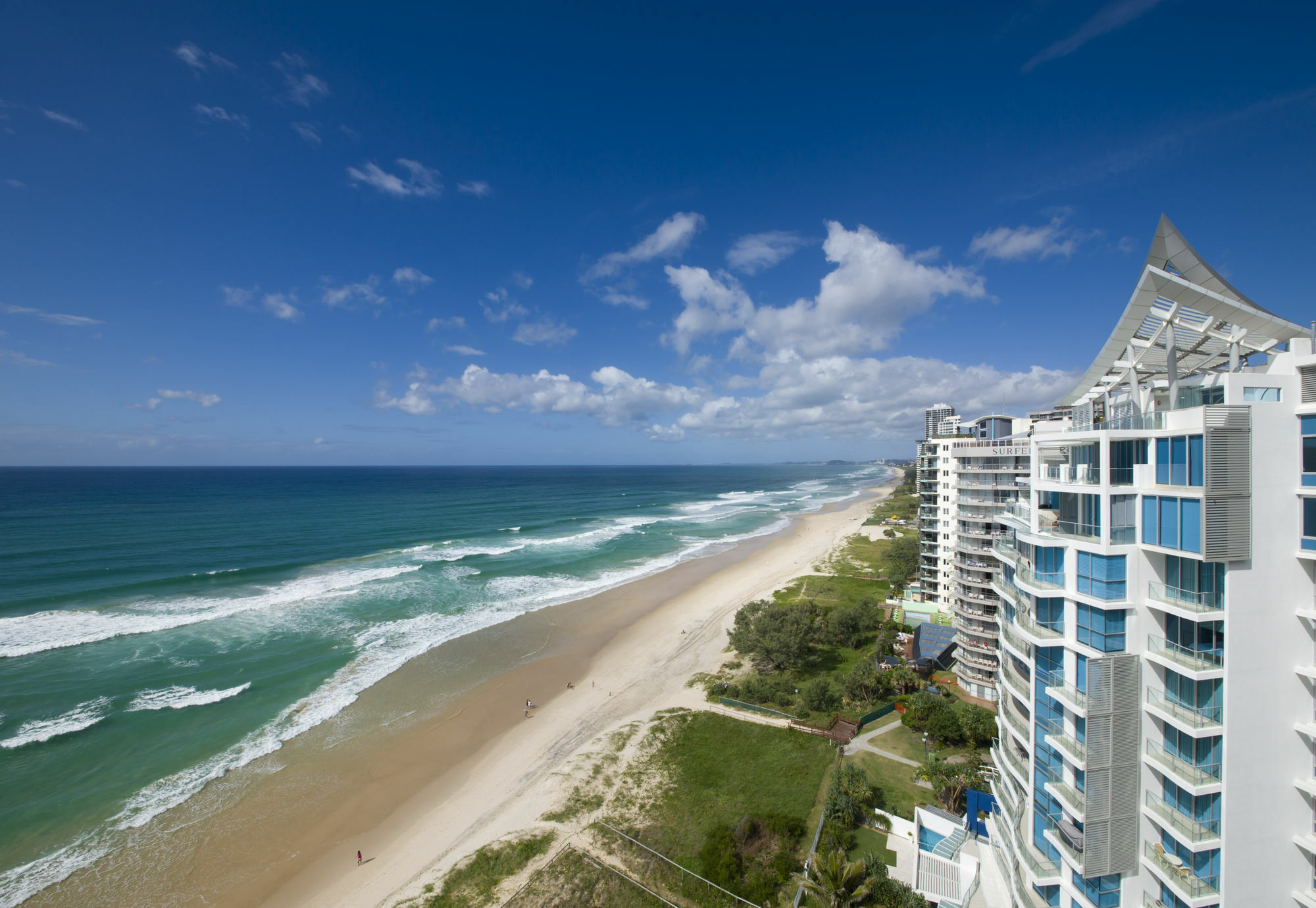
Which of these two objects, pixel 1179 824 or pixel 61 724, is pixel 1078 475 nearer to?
pixel 1179 824

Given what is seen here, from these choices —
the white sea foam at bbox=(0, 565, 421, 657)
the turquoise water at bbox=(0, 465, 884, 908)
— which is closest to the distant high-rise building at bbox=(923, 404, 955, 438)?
the turquoise water at bbox=(0, 465, 884, 908)

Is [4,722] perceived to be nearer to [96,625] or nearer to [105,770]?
[105,770]

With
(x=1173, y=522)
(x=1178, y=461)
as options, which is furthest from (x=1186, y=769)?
(x=1178, y=461)

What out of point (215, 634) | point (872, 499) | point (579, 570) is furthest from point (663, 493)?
point (215, 634)

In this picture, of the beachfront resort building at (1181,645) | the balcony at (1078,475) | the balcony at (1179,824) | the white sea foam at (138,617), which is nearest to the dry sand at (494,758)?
the beachfront resort building at (1181,645)

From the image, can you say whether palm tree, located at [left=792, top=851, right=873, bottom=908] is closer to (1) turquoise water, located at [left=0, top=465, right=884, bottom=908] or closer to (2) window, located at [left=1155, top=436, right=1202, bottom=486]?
(2) window, located at [left=1155, top=436, right=1202, bottom=486]

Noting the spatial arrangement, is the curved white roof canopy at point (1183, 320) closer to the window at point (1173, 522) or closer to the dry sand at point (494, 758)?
the window at point (1173, 522)
